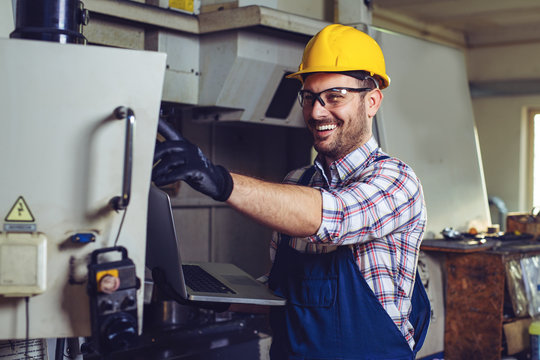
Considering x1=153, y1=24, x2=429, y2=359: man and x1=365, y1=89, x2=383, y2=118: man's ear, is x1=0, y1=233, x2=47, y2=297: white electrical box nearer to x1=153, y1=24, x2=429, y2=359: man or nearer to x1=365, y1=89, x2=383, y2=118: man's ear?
x1=153, y1=24, x2=429, y2=359: man

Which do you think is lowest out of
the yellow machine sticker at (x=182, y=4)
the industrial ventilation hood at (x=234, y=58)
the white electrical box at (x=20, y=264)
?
the white electrical box at (x=20, y=264)

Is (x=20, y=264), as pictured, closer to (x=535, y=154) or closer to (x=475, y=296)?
(x=475, y=296)

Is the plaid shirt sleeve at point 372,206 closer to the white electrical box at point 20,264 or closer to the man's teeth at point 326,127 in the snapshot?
the man's teeth at point 326,127

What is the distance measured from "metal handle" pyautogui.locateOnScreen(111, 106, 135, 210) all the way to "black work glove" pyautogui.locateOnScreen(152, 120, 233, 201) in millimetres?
59

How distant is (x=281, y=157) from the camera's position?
3.43 meters

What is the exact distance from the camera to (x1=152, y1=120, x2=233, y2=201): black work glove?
1018mm

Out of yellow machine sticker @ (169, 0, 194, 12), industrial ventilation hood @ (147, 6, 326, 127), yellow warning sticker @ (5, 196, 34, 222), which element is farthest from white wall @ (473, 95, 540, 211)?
yellow warning sticker @ (5, 196, 34, 222)

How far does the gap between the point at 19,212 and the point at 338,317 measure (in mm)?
737

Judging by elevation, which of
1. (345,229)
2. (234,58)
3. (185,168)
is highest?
(234,58)

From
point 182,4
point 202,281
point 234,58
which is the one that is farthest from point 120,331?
point 182,4

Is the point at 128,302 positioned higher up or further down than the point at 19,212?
further down

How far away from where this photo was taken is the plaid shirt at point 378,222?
1.22 meters

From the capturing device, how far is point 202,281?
1.39 m

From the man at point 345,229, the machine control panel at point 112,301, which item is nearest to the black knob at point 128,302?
the machine control panel at point 112,301
